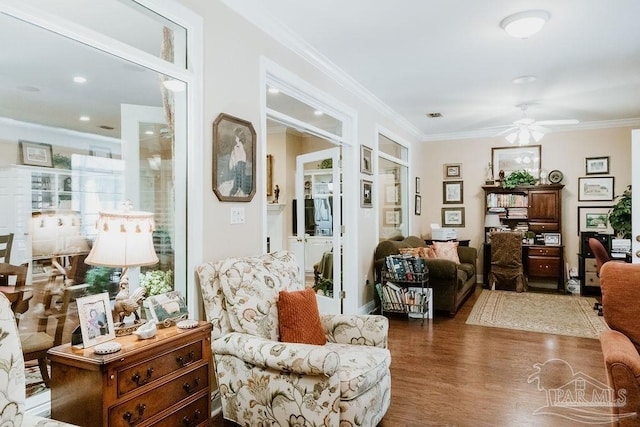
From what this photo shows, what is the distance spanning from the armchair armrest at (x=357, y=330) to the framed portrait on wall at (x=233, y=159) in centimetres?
102

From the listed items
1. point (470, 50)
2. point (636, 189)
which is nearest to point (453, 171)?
point (636, 189)

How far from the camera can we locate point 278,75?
3.30m

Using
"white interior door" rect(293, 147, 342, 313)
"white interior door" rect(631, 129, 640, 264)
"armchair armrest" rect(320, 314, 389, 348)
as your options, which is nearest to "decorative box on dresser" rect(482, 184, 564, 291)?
"white interior door" rect(631, 129, 640, 264)

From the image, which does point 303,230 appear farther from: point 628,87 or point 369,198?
point 628,87

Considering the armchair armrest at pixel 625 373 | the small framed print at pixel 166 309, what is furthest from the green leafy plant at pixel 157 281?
the armchair armrest at pixel 625 373

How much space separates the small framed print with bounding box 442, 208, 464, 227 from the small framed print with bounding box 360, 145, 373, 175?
2878mm

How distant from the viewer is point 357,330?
2598 mm

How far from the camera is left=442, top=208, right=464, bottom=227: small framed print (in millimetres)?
7445

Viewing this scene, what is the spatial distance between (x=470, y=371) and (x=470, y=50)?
270cm

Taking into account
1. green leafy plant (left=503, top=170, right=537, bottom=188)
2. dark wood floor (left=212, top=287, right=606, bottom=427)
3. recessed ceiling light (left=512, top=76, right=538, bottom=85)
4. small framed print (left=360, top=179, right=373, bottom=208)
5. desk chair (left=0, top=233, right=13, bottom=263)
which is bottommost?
dark wood floor (left=212, top=287, right=606, bottom=427)

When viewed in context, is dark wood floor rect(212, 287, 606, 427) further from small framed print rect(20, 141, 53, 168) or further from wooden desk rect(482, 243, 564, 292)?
wooden desk rect(482, 243, 564, 292)

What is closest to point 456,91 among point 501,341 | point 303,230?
point 303,230

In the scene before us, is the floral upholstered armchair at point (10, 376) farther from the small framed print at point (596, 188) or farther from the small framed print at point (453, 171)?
the small framed print at point (596, 188)

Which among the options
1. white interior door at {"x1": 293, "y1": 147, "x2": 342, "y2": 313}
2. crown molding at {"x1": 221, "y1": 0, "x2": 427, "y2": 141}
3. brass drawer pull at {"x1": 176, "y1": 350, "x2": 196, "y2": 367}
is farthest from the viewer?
white interior door at {"x1": 293, "y1": 147, "x2": 342, "y2": 313}
